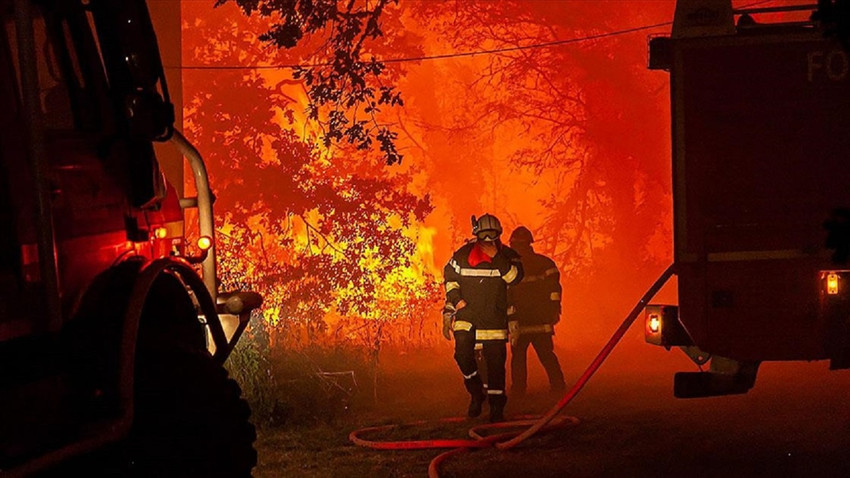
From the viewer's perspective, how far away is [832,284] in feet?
26.9

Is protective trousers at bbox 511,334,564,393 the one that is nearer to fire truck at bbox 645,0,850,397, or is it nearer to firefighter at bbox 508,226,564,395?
firefighter at bbox 508,226,564,395

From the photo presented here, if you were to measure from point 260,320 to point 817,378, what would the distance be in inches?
251

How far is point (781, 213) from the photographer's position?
835 cm

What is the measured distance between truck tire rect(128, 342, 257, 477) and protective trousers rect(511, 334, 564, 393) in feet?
26.5

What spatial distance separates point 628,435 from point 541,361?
304cm

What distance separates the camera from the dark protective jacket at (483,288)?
1096cm

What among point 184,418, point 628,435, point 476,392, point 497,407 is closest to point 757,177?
point 628,435

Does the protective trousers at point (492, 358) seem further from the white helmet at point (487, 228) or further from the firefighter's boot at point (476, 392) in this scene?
the white helmet at point (487, 228)

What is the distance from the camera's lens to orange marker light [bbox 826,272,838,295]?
322 inches

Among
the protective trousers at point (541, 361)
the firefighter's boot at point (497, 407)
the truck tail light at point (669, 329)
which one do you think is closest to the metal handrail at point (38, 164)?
the truck tail light at point (669, 329)

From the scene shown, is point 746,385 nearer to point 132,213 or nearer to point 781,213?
point 781,213

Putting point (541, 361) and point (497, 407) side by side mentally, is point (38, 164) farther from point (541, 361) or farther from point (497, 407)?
point (541, 361)

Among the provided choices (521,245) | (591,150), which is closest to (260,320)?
(521,245)

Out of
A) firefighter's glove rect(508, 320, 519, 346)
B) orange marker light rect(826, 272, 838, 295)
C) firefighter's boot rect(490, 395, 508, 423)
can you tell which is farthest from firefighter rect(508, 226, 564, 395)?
orange marker light rect(826, 272, 838, 295)
